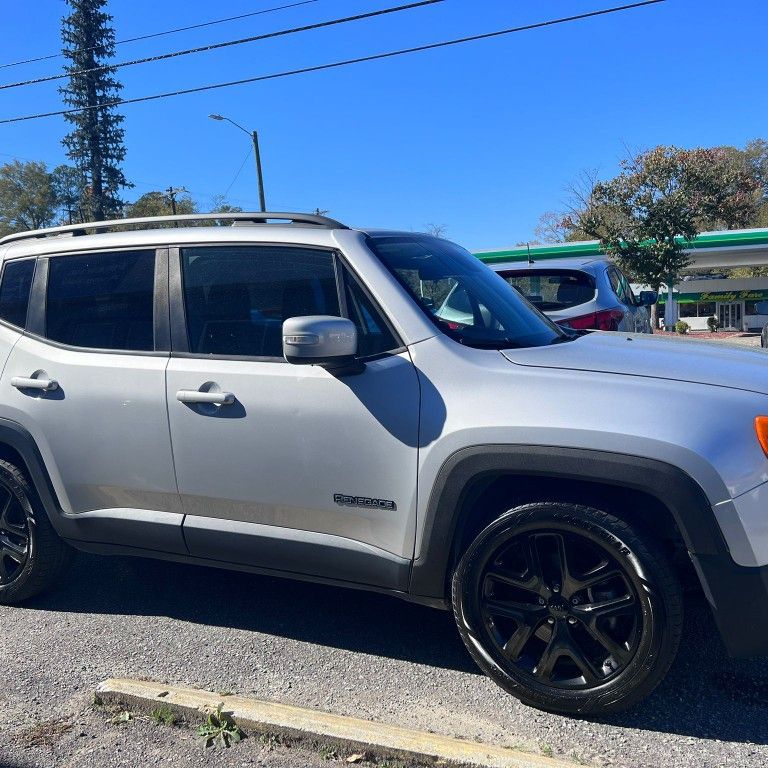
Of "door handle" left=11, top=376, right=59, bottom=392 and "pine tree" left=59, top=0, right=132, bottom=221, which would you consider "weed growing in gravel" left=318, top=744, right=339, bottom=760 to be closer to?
"door handle" left=11, top=376, right=59, bottom=392

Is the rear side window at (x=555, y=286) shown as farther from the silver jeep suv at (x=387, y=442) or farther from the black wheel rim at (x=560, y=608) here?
the black wheel rim at (x=560, y=608)

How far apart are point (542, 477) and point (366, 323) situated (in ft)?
3.10

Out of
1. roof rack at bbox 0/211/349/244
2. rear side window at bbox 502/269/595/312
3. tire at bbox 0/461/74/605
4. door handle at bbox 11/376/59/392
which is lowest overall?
tire at bbox 0/461/74/605

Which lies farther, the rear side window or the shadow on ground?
the rear side window

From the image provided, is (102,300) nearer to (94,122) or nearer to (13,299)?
(13,299)

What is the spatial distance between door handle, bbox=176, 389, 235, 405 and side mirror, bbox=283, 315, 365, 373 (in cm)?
44

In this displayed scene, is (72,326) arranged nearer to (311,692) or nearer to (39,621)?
(39,621)

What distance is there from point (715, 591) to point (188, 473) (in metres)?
2.16

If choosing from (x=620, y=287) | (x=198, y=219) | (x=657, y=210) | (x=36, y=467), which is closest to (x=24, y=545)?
(x=36, y=467)

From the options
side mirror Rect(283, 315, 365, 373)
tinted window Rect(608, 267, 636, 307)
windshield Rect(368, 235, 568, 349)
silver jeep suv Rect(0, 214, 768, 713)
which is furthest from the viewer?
tinted window Rect(608, 267, 636, 307)

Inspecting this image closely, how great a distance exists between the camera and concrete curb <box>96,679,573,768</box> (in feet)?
8.61

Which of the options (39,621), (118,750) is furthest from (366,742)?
(39,621)

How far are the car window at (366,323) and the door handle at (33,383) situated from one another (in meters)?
1.53

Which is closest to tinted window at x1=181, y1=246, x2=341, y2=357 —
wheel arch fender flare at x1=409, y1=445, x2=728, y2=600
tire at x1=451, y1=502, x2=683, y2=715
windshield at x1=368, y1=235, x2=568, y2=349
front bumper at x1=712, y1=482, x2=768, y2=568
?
windshield at x1=368, y1=235, x2=568, y2=349
